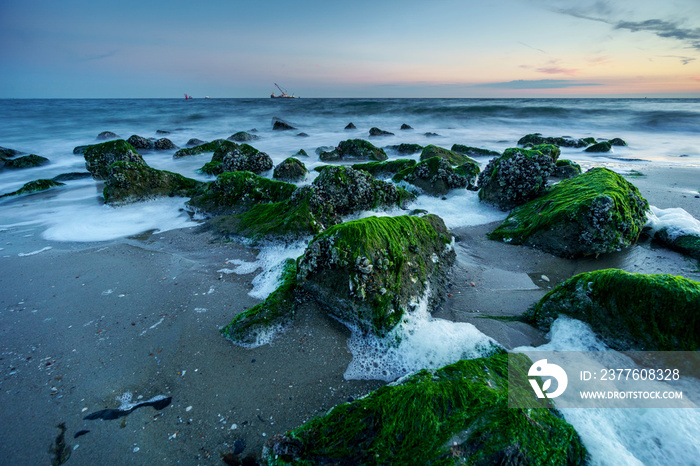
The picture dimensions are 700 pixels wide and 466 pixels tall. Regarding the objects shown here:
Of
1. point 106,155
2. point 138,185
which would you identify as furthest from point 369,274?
point 106,155

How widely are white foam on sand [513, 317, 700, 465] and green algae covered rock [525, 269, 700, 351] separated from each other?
0.69 meters

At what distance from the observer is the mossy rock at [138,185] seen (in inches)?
303

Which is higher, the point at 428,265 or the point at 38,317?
the point at 428,265

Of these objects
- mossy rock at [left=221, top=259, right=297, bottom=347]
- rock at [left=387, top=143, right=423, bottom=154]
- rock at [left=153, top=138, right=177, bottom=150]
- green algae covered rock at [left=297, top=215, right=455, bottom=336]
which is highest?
rock at [left=153, top=138, right=177, bottom=150]

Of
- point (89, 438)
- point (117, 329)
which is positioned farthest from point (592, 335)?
point (117, 329)

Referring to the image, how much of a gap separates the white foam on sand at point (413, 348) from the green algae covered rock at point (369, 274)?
131mm

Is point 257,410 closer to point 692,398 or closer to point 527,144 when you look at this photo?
point 692,398

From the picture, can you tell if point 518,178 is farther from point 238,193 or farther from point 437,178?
point 238,193

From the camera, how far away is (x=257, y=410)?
2.60 meters

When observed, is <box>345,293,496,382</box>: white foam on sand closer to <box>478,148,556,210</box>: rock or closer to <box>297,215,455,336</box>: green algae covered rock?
<box>297,215,455,336</box>: green algae covered rock

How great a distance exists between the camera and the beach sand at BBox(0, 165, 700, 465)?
2.43m

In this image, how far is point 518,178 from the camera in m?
6.68

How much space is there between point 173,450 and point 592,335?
393cm

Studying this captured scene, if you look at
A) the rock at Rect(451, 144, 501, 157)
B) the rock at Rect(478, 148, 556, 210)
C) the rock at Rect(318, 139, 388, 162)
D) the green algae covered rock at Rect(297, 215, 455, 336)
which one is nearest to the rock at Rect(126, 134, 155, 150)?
the rock at Rect(318, 139, 388, 162)
